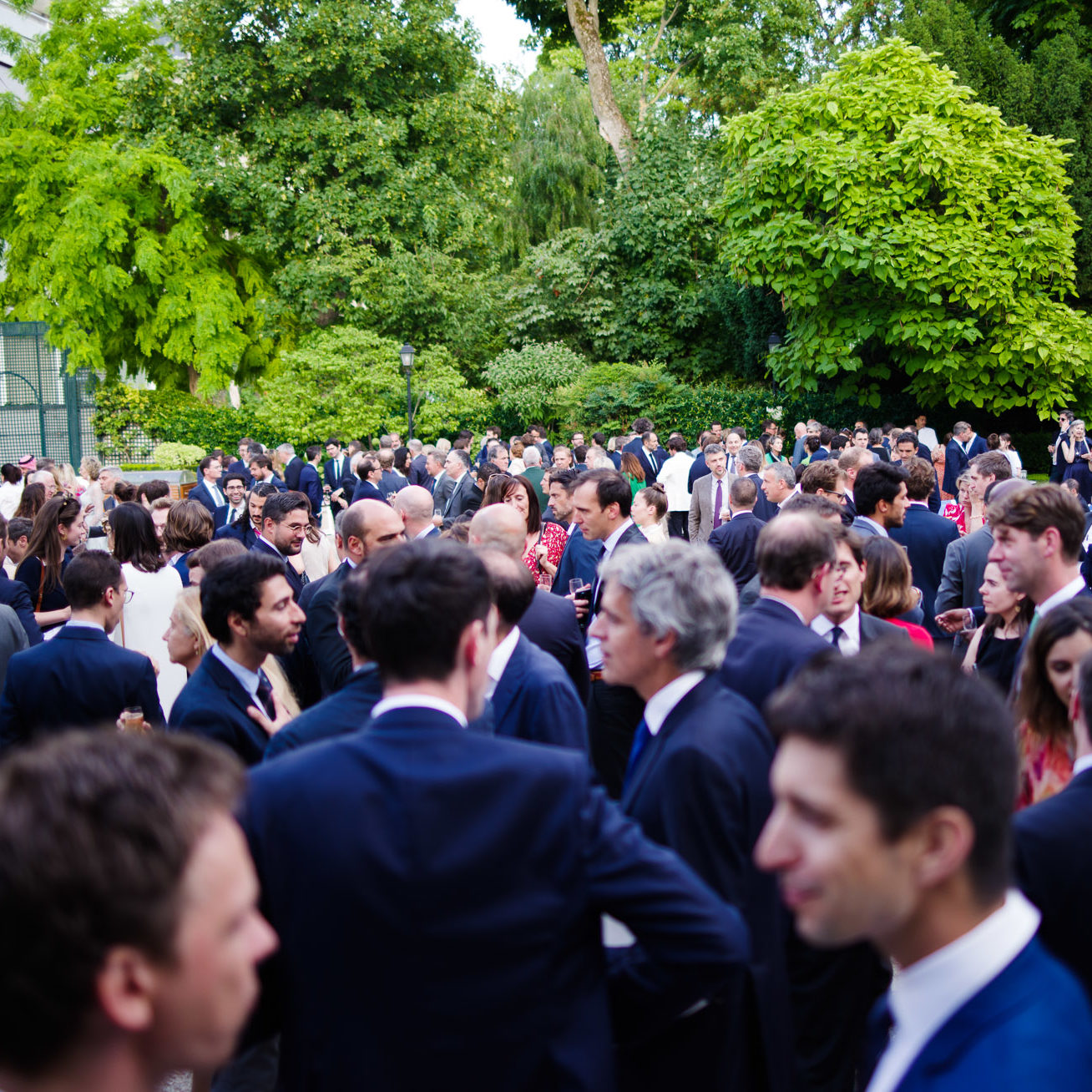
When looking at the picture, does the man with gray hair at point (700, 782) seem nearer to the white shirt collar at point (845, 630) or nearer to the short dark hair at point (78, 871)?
the short dark hair at point (78, 871)

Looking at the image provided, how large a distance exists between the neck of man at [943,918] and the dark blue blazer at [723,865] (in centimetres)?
80

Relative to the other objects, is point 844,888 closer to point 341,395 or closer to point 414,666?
point 414,666

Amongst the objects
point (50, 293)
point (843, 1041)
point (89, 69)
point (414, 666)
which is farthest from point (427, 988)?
point (89, 69)

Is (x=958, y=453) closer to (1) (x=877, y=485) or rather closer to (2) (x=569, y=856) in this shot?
(1) (x=877, y=485)

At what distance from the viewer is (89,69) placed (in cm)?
2953

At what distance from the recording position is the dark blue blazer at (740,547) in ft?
25.6

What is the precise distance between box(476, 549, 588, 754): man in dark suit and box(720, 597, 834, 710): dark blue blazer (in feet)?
1.81

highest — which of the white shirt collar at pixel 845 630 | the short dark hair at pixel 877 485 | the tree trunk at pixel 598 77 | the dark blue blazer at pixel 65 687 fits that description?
the tree trunk at pixel 598 77

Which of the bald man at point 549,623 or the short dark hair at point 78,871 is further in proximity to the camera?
the bald man at point 549,623

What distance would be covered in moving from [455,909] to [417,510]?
5.42m

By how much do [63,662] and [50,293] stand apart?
88.7 ft

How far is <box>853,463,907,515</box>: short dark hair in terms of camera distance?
271 inches

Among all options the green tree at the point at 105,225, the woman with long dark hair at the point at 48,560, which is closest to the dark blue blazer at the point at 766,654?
the woman with long dark hair at the point at 48,560

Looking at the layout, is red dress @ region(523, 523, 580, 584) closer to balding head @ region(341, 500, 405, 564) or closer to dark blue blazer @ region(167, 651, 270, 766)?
balding head @ region(341, 500, 405, 564)
